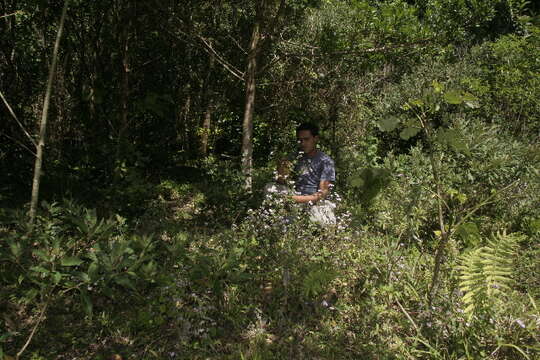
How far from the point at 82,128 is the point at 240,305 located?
3.43 meters

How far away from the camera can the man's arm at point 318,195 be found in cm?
352

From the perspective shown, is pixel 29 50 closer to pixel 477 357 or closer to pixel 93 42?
pixel 93 42

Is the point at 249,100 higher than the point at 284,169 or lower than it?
higher

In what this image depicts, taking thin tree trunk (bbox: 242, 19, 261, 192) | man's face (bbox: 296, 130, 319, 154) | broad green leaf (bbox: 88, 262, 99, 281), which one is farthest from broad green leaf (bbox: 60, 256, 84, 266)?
man's face (bbox: 296, 130, 319, 154)

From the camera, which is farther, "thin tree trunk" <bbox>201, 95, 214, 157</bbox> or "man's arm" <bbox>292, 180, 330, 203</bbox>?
"thin tree trunk" <bbox>201, 95, 214, 157</bbox>

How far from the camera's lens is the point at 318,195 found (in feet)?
11.6

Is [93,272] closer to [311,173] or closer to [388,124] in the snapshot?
[388,124]

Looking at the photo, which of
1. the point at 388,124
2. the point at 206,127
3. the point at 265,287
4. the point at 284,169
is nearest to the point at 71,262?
the point at 265,287

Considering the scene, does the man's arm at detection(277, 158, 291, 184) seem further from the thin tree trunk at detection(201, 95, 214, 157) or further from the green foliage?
the thin tree trunk at detection(201, 95, 214, 157)

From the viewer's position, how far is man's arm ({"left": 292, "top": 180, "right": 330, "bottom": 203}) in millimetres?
3524

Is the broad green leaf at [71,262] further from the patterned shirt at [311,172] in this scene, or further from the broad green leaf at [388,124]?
the patterned shirt at [311,172]

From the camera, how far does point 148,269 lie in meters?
2.33

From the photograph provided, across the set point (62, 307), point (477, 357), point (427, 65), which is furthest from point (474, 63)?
point (62, 307)

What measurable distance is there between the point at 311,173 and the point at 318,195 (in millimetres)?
364
